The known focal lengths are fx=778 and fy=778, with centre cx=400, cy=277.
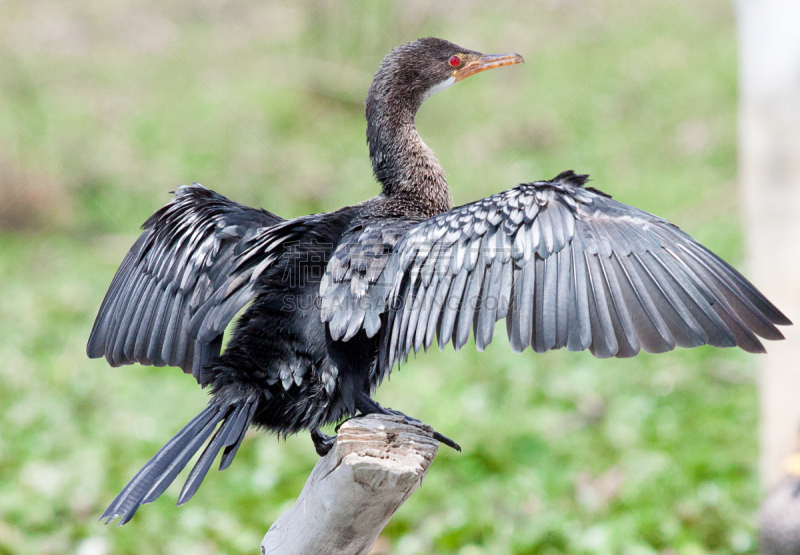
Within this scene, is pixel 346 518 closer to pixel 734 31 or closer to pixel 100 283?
pixel 100 283

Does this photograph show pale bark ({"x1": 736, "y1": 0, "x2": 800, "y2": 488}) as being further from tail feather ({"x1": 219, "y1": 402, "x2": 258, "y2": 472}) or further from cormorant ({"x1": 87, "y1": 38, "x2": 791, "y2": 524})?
tail feather ({"x1": 219, "y1": 402, "x2": 258, "y2": 472})

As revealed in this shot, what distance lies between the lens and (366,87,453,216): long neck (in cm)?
302

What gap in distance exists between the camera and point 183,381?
5211 mm

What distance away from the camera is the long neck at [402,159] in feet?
9.92

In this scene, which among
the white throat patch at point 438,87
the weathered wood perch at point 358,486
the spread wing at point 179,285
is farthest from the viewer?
the white throat patch at point 438,87

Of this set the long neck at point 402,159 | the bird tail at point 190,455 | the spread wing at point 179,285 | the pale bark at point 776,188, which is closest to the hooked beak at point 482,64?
the long neck at point 402,159

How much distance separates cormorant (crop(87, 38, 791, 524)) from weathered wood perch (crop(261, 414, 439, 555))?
11.1 inches

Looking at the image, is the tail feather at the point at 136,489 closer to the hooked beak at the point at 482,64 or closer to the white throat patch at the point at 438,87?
the white throat patch at the point at 438,87

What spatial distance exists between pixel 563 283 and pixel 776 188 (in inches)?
102

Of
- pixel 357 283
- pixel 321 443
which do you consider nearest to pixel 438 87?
pixel 357 283

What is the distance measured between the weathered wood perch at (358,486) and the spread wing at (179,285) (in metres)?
0.66

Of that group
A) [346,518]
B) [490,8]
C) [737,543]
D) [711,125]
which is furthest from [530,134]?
[346,518]

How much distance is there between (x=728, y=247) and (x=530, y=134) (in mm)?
2464

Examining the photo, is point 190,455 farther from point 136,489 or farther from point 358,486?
point 358,486
